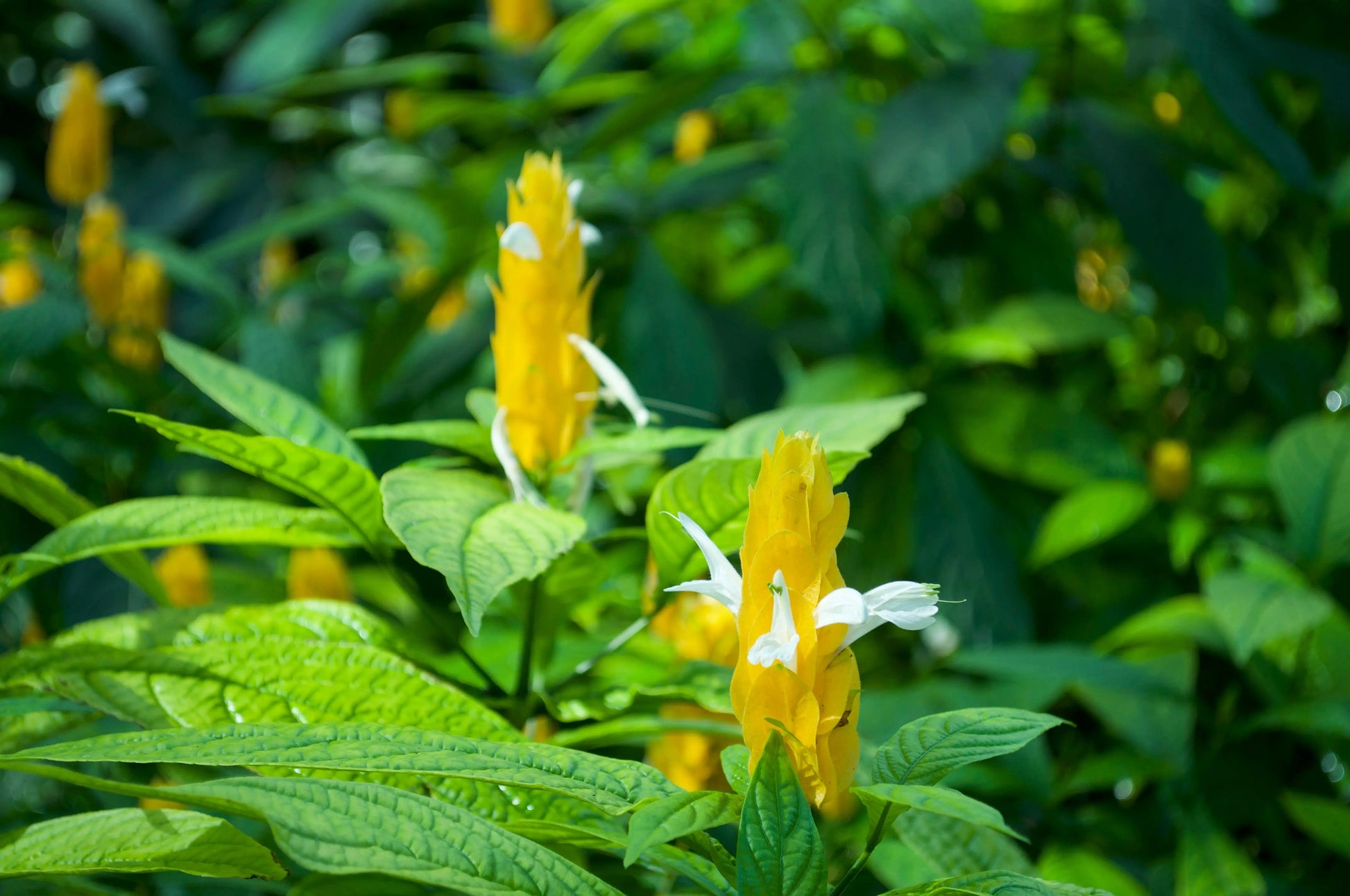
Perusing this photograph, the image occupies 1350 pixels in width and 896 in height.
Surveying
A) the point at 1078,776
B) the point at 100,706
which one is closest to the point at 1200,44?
the point at 1078,776

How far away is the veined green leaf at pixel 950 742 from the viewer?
381 mm

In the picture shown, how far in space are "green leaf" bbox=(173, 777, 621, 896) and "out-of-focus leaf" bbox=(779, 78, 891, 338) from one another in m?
0.70

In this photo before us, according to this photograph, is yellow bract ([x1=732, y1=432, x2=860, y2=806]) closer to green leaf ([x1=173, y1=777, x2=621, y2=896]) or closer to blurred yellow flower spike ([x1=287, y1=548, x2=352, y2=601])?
green leaf ([x1=173, y1=777, x2=621, y2=896])

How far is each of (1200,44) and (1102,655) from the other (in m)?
0.58

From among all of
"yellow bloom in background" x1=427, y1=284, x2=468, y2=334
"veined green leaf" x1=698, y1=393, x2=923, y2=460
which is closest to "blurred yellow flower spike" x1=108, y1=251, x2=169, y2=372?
"yellow bloom in background" x1=427, y1=284, x2=468, y2=334

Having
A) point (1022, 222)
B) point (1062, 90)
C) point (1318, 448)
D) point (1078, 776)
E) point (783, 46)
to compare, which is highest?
point (783, 46)

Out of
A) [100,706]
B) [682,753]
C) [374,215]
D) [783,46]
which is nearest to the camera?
[100,706]

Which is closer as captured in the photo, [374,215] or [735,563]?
[735,563]

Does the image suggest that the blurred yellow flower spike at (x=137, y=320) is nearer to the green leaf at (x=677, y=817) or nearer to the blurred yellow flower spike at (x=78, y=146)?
the blurred yellow flower spike at (x=78, y=146)

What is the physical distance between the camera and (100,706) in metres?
0.47

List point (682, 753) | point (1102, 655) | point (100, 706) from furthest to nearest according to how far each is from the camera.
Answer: point (1102, 655)
point (682, 753)
point (100, 706)

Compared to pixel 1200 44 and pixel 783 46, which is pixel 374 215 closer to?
pixel 783 46

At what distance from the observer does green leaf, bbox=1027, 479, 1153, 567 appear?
3.29ft

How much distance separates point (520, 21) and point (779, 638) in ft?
5.32
